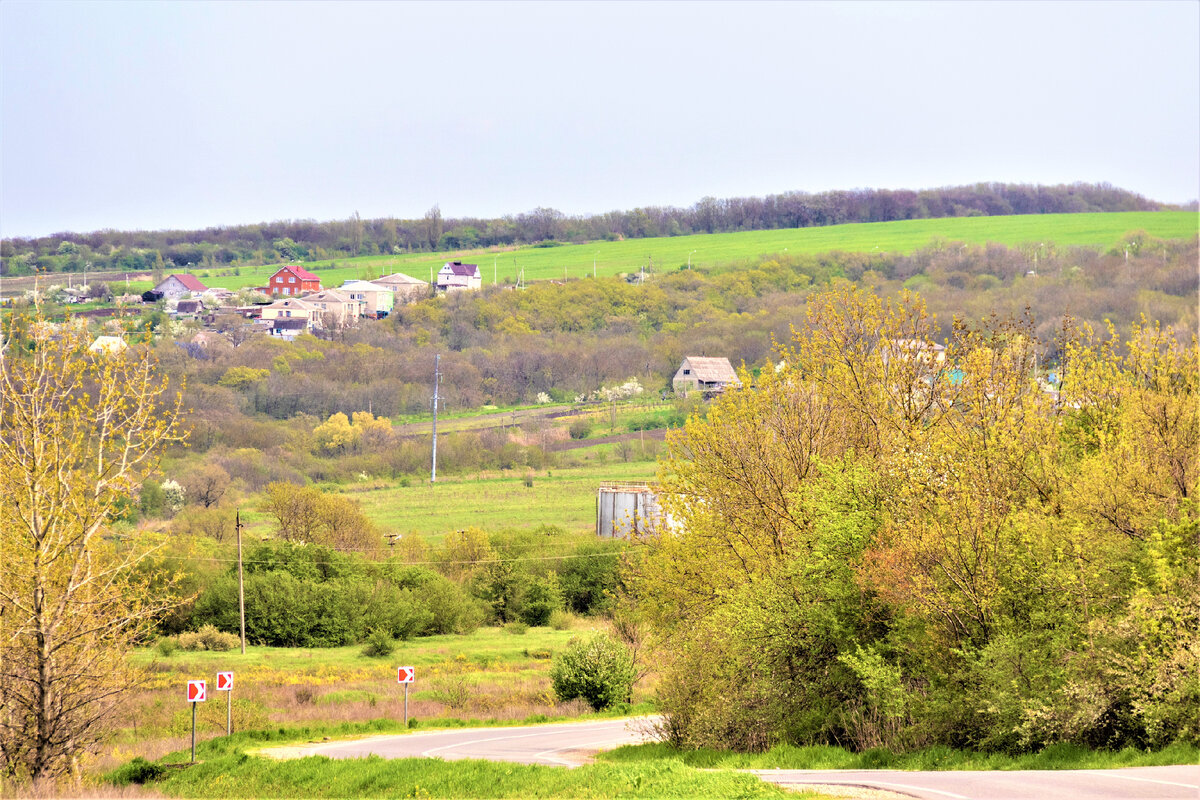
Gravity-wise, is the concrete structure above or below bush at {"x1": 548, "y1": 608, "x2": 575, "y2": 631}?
above

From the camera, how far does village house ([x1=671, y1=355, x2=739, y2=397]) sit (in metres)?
134

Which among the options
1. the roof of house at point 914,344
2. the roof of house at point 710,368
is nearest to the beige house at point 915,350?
the roof of house at point 914,344

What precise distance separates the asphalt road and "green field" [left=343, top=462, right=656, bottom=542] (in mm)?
47183

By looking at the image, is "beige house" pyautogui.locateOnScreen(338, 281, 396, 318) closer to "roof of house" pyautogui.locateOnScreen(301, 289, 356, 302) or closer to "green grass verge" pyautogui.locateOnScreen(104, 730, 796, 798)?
"roof of house" pyautogui.locateOnScreen(301, 289, 356, 302)

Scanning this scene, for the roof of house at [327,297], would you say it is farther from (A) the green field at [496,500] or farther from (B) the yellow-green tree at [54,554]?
(B) the yellow-green tree at [54,554]

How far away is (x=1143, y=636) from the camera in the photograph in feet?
59.6

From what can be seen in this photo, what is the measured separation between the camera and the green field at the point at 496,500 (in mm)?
83750

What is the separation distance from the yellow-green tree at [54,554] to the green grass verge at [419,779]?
199 inches

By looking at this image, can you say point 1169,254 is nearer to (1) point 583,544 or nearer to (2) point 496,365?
(2) point 496,365

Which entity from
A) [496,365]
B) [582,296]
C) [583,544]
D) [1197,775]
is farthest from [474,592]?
[582,296]

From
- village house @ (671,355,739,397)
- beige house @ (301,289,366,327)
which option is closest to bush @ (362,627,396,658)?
village house @ (671,355,739,397)

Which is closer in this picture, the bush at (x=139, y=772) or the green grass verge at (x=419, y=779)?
the green grass verge at (x=419, y=779)

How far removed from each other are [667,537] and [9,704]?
55.1 feet

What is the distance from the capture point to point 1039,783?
16062 millimetres
